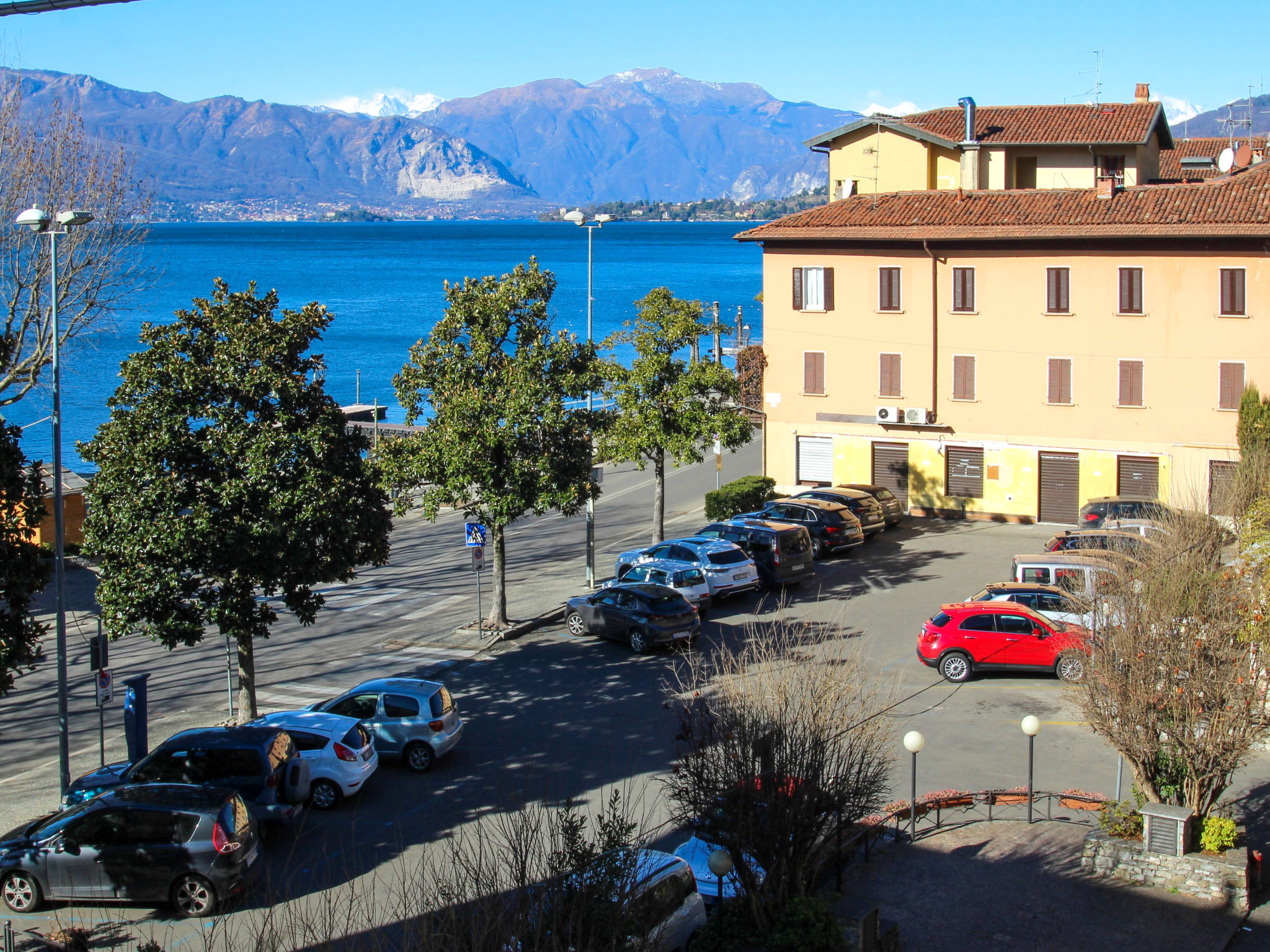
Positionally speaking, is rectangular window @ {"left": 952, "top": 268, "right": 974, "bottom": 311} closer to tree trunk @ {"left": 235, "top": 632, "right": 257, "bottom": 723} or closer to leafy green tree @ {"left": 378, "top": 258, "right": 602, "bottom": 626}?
leafy green tree @ {"left": 378, "top": 258, "right": 602, "bottom": 626}

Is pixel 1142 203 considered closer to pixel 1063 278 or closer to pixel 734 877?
pixel 1063 278

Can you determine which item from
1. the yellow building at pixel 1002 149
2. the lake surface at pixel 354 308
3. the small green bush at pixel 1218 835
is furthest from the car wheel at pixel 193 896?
the lake surface at pixel 354 308

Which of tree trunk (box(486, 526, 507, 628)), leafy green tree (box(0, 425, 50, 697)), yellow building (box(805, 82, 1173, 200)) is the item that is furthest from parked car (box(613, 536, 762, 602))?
yellow building (box(805, 82, 1173, 200))

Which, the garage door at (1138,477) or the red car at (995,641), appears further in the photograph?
the garage door at (1138,477)

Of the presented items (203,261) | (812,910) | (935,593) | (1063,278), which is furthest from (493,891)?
(203,261)

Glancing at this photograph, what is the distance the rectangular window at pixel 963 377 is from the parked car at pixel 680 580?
13.6 m

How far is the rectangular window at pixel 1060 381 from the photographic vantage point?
1403 inches

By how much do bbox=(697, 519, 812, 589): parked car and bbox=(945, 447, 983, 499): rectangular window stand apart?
9.50m

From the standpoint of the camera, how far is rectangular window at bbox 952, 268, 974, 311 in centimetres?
3666

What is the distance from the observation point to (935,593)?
28.4 metres

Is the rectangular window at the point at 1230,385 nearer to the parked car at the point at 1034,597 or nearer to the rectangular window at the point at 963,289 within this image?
the rectangular window at the point at 963,289

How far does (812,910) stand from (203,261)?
201634 millimetres

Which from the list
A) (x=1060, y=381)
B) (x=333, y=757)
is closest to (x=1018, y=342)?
(x=1060, y=381)

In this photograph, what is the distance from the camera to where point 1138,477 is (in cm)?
3497
